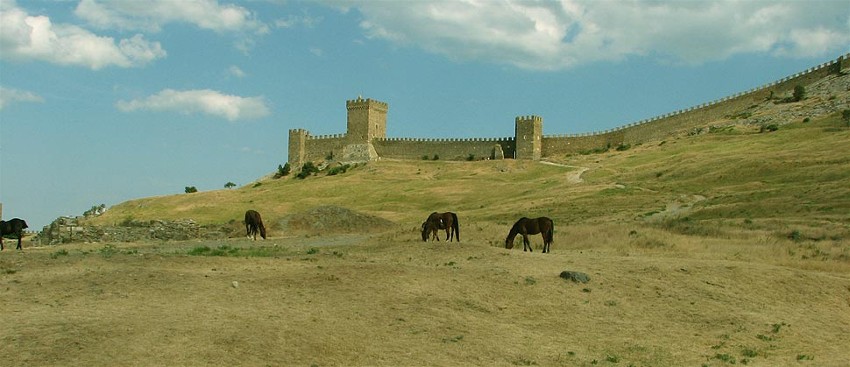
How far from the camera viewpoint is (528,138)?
8369 centimetres

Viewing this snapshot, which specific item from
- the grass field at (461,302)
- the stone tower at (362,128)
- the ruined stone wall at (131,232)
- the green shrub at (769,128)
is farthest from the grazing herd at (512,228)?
the stone tower at (362,128)

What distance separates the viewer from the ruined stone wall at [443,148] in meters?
86.6

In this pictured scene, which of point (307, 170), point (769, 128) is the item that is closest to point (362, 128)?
point (307, 170)

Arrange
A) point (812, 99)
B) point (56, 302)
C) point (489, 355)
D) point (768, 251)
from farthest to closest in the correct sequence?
point (812, 99), point (768, 251), point (56, 302), point (489, 355)

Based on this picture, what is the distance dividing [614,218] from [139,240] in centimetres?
1854

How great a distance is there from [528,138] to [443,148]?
35.2 ft

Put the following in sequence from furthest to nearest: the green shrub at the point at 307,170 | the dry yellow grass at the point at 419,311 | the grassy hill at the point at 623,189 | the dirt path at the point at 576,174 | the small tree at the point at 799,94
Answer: the green shrub at the point at 307,170
the small tree at the point at 799,94
the dirt path at the point at 576,174
the grassy hill at the point at 623,189
the dry yellow grass at the point at 419,311

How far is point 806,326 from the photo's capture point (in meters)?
13.7

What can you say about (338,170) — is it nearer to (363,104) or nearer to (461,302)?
(363,104)

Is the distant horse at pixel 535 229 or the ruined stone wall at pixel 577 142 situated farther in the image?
the ruined stone wall at pixel 577 142

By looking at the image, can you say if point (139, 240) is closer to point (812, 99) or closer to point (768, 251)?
point (768, 251)

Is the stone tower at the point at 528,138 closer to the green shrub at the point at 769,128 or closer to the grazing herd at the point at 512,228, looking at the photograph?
the green shrub at the point at 769,128

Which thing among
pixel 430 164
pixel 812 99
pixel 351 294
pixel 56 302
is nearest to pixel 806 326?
pixel 351 294

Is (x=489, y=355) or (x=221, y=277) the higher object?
(x=221, y=277)
